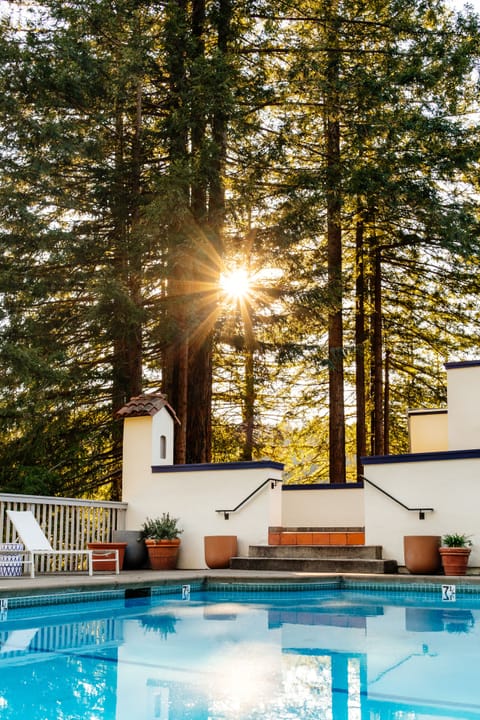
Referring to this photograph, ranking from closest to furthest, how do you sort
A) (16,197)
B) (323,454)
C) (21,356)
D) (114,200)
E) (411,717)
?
1. (411,717)
2. (21,356)
3. (16,197)
4. (114,200)
5. (323,454)

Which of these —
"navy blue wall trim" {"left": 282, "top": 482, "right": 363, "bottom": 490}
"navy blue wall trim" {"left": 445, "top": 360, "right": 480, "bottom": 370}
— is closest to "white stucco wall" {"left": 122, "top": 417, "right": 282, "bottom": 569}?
"navy blue wall trim" {"left": 282, "top": 482, "right": 363, "bottom": 490}

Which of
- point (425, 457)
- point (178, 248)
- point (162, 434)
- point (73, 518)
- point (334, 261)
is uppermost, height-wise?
point (334, 261)

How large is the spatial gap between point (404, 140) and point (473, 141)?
148 cm

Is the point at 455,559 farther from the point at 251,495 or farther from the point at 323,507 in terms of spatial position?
the point at 323,507

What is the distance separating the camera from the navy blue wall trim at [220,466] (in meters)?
12.9

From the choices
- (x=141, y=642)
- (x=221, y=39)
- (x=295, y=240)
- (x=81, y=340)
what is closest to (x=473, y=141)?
(x=295, y=240)

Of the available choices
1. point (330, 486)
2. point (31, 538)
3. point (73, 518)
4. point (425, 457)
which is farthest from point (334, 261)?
point (31, 538)

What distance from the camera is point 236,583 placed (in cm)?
1047

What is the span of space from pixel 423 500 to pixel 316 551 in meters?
1.80

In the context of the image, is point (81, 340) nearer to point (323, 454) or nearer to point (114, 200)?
point (114, 200)

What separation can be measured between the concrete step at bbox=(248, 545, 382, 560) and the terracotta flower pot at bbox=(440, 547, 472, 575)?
120cm

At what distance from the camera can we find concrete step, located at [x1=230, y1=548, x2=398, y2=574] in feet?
37.6

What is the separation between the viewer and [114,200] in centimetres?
1631

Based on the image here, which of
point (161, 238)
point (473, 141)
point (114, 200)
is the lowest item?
point (161, 238)
